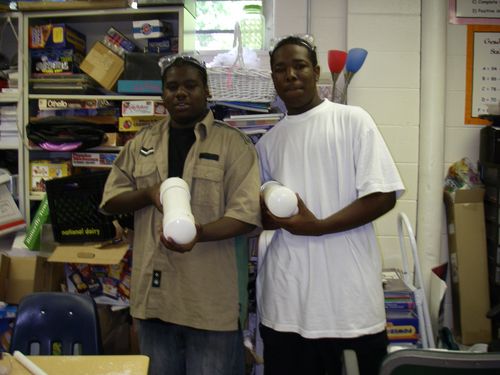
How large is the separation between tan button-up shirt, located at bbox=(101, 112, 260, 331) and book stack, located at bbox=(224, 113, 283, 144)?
73 centimetres

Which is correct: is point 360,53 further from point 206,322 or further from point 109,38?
point 206,322

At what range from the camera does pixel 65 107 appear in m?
2.52

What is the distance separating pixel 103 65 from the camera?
8.36 feet

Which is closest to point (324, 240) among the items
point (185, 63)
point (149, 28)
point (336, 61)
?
point (185, 63)

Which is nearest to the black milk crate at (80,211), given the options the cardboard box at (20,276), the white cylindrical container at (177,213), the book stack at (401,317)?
the cardboard box at (20,276)

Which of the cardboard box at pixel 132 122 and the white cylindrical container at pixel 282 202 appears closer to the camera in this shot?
the white cylindrical container at pixel 282 202

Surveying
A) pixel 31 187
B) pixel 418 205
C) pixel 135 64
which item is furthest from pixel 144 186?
pixel 418 205

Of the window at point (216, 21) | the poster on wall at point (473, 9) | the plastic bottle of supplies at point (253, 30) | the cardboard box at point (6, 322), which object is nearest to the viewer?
the cardboard box at point (6, 322)

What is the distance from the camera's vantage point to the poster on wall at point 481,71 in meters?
2.73

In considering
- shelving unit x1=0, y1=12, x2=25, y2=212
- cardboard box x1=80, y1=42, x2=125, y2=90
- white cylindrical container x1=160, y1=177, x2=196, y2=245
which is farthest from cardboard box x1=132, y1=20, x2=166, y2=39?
white cylindrical container x1=160, y1=177, x2=196, y2=245

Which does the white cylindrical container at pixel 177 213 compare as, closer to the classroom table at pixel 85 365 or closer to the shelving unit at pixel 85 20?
the classroom table at pixel 85 365

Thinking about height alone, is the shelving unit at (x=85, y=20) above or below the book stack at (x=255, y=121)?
above

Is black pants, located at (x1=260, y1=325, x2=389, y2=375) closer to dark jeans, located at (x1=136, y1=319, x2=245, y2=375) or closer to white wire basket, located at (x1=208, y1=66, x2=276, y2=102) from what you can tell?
dark jeans, located at (x1=136, y1=319, x2=245, y2=375)

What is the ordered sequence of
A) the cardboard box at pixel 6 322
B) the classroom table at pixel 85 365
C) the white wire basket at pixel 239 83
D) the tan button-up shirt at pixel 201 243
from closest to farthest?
the classroom table at pixel 85 365
the tan button-up shirt at pixel 201 243
the white wire basket at pixel 239 83
the cardboard box at pixel 6 322
